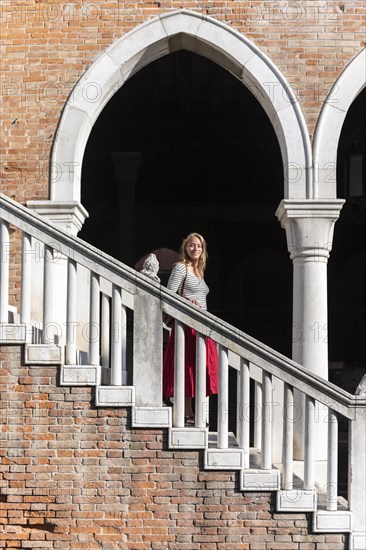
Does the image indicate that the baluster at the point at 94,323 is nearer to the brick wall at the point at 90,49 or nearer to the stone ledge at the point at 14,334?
the stone ledge at the point at 14,334

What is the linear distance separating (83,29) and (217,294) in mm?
7678

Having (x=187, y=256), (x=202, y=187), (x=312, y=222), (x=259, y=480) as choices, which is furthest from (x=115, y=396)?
(x=202, y=187)

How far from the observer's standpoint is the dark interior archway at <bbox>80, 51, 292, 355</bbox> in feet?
42.3

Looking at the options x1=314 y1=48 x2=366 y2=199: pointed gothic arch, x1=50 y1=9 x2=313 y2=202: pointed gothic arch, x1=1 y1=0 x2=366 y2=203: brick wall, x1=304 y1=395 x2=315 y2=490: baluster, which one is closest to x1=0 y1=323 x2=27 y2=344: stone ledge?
x1=304 y1=395 x2=315 y2=490: baluster

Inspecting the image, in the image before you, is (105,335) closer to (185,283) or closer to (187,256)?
(185,283)

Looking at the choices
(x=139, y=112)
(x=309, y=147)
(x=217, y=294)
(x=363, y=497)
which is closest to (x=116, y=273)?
(x=363, y=497)

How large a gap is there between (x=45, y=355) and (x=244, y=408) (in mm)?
1367

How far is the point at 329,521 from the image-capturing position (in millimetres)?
6234

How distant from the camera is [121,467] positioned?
20.4 ft

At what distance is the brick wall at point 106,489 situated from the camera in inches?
245

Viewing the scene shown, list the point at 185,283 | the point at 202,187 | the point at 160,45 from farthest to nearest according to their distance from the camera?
the point at 202,187 < the point at 160,45 < the point at 185,283

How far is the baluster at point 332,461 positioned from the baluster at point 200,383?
2.79 ft

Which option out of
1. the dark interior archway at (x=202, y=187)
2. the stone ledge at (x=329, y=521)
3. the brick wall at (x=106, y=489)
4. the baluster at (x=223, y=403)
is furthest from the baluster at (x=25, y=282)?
the dark interior archway at (x=202, y=187)

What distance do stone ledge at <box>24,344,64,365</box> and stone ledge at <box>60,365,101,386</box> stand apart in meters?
0.07
